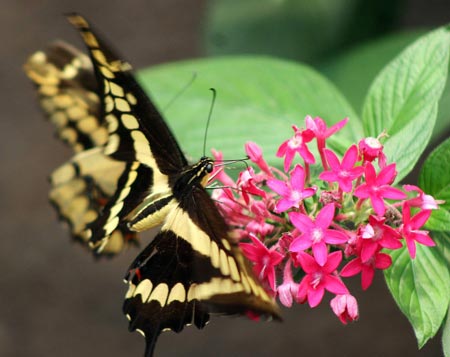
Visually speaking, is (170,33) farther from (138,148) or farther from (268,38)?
(138,148)

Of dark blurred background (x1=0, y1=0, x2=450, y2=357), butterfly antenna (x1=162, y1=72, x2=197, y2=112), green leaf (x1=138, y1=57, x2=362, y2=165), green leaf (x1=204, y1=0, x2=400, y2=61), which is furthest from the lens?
dark blurred background (x1=0, y1=0, x2=450, y2=357)

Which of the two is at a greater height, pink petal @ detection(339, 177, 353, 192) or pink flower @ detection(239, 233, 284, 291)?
pink petal @ detection(339, 177, 353, 192)

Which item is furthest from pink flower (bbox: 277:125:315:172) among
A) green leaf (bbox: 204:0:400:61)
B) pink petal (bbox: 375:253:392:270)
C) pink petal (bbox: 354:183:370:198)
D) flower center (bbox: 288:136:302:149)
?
green leaf (bbox: 204:0:400:61)

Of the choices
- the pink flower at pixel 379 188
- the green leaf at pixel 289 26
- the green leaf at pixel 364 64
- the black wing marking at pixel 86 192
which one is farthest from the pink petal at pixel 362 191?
the green leaf at pixel 289 26

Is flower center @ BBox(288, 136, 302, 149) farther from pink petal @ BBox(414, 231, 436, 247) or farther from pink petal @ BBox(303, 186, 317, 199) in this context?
pink petal @ BBox(414, 231, 436, 247)

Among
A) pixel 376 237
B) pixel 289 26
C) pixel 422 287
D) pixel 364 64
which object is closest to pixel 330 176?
pixel 376 237

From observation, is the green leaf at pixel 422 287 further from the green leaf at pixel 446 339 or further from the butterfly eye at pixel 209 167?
the butterfly eye at pixel 209 167

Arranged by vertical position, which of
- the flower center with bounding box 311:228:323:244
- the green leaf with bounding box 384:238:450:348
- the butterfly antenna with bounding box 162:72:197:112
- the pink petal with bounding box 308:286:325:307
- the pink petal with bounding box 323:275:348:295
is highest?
the flower center with bounding box 311:228:323:244
